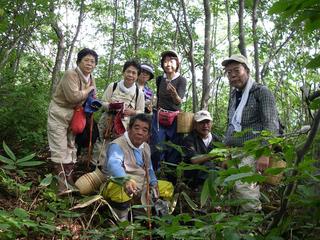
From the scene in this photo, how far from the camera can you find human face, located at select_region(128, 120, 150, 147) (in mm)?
4418

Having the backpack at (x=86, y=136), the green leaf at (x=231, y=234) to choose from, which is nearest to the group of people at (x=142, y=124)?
the backpack at (x=86, y=136)

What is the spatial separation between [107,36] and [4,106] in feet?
43.6

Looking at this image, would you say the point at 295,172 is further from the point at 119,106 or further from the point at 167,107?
the point at 167,107

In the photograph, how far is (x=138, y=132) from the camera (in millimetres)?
4414

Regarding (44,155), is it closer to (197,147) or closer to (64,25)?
(197,147)

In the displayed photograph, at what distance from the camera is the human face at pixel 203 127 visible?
16.5ft

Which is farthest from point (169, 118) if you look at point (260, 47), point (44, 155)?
point (260, 47)

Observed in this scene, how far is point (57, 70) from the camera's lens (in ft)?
28.0

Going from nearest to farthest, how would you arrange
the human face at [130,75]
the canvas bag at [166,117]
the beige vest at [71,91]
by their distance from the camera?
1. the beige vest at [71,91]
2. the human face at [130,75]
3. the canvas bag at [166,117]

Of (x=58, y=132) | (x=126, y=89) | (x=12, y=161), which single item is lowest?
(x=12, y=161)

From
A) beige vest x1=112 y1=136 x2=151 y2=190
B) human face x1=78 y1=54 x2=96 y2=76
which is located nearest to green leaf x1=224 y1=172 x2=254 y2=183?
beige vest x1=112 y1=136 x2=151 y2=190

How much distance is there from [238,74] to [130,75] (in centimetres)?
191

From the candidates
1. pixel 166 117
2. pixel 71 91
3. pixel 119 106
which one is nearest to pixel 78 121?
pixel 71 91

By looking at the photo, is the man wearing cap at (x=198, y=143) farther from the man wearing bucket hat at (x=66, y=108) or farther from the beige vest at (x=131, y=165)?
the man wearing bucket hat at (x=66, y=108)
